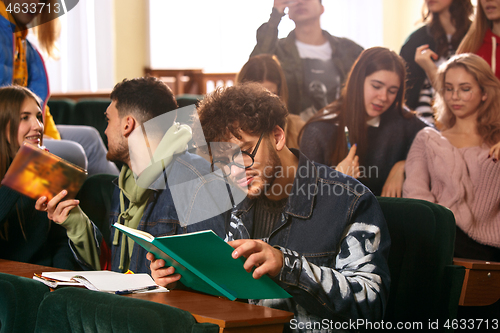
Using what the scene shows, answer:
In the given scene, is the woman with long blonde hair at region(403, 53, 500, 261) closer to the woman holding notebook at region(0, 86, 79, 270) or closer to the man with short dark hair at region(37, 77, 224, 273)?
the man with short dark hair at region(37, 77, 224, 273)

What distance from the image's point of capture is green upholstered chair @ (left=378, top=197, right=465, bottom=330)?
1.53 metres

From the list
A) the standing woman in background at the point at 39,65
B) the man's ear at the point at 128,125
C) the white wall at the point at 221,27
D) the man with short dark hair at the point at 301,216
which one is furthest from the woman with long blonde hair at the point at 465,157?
the standing woman in background at the point at 39,65

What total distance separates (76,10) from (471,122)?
3918 mm

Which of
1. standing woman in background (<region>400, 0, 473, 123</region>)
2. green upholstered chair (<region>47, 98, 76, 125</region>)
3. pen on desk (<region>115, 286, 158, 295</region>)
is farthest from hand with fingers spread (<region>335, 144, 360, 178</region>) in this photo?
green upholstered chair (<region>47, 98, 76, 125</region>)

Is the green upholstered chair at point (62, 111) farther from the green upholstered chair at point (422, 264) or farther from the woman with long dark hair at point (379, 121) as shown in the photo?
the green upholstered chair at point (422, 264)

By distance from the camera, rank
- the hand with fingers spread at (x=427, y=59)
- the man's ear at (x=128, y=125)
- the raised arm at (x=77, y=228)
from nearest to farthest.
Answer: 1. the raised arm at (x=77, y=228)
2. the man's ear at (x=128, y=125)
3. the hand with fingers spread at (x=427, y=59)

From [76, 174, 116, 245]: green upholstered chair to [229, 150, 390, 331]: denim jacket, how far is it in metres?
0.87

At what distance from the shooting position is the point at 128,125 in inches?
69.6

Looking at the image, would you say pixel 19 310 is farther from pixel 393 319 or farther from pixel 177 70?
pixel 177 70

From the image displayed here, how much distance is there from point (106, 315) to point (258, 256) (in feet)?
1.07

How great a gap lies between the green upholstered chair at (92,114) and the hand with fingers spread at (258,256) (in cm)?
270

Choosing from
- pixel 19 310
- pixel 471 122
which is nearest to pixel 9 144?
pixel 19 310

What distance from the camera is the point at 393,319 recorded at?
63.2 inches

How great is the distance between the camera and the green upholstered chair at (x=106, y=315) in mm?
883
